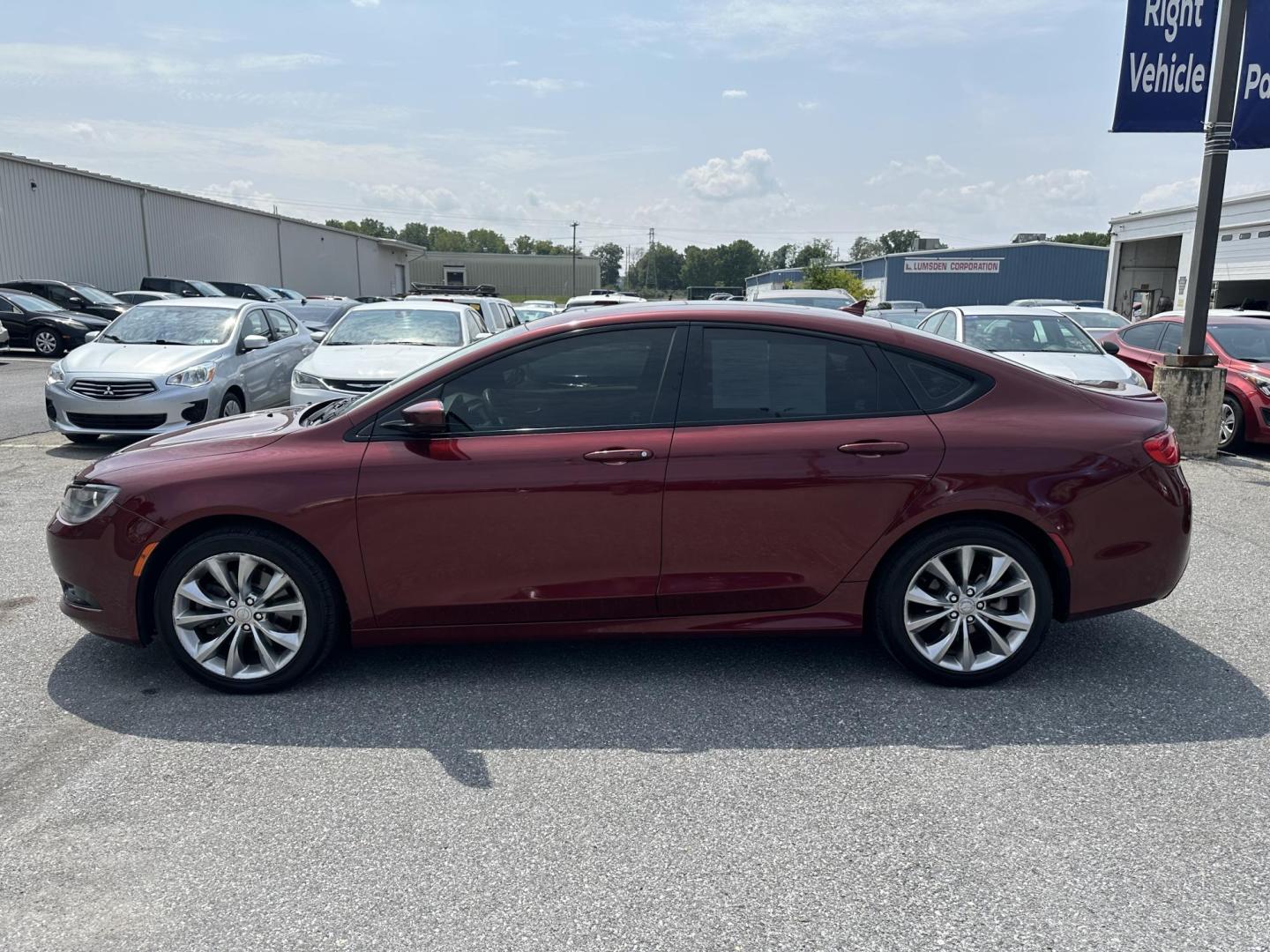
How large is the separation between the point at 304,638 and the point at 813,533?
2.15m

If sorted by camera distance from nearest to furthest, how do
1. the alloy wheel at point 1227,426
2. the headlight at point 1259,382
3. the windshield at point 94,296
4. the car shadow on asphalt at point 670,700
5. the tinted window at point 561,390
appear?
the car shadow on asphalt at point 670,700 → the tinted window at point 561,390 → the headlight at point 1259,382 → the alloy wheel at point 1227,426 → the windshield at point 94,296

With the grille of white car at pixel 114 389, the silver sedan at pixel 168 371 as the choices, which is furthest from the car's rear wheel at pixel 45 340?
the grille of white car at pixel 114 389

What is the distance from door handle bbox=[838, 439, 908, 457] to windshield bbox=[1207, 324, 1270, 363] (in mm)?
8972

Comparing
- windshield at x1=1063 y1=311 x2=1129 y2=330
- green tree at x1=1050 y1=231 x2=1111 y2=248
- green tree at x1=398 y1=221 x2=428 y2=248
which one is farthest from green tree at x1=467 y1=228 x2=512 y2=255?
windshield at x1=1063 y1=311 x2=1129 y2=330

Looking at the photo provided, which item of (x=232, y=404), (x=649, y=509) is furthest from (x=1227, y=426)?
(x=232, y=404)

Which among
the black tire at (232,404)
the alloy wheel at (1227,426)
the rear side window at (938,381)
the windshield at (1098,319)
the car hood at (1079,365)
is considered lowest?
the alloy wheel at (1227,426)

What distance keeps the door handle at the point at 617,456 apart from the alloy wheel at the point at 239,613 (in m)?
1.34

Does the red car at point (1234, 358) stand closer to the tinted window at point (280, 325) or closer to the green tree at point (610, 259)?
the tinted window at point (280, 325)

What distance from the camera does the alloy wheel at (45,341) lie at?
22.4m

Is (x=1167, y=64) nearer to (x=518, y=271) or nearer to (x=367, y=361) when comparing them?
(x=367, y=361)

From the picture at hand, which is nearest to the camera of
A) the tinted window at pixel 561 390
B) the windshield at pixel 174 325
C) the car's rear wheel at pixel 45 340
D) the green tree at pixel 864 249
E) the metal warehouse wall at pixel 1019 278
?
the tinted window at pixel 561 390

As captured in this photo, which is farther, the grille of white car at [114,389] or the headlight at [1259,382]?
the headlight at [1259,382]

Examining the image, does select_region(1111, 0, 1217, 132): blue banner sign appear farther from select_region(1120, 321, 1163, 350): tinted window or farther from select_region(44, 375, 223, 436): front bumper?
select_region(44, 375, 223, 436): front bumper

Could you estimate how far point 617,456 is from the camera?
13.0 feet
